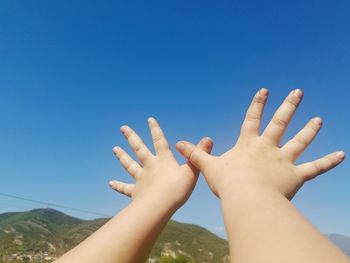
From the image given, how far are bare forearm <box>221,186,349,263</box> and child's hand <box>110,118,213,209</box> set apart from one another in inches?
26.4

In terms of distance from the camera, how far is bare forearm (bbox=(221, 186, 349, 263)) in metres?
1.10

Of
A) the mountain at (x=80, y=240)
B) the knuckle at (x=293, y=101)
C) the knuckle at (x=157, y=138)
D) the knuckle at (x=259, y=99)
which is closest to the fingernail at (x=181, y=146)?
the knuckle at (x=157, y=138)

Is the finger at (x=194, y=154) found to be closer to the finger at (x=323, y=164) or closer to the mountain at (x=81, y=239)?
the finger at (x=323, y=164)

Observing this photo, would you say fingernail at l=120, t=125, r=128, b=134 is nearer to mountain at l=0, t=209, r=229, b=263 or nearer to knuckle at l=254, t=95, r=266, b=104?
knuckle at l=254, t=95, r=266, b=104

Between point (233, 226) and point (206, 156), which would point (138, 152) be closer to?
point (206, 156)

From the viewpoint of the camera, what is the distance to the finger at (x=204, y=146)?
2.39 metres

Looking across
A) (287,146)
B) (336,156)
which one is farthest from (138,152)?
(336,156)

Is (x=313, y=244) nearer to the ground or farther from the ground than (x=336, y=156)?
nearer to the ground

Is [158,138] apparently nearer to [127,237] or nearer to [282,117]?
[282,117]

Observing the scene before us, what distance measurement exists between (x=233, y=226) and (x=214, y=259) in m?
84.8

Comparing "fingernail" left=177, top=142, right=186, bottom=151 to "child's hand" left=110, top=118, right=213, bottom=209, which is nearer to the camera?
"child's hand" left=110, top=118, right=213, bottom=209

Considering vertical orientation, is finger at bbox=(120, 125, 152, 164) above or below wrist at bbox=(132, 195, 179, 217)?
above

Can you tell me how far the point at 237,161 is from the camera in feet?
6.15

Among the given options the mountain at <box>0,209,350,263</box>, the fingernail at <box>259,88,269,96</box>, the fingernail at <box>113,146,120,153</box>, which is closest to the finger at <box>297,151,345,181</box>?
the fingernail at <box>259,88,269,96</box>
